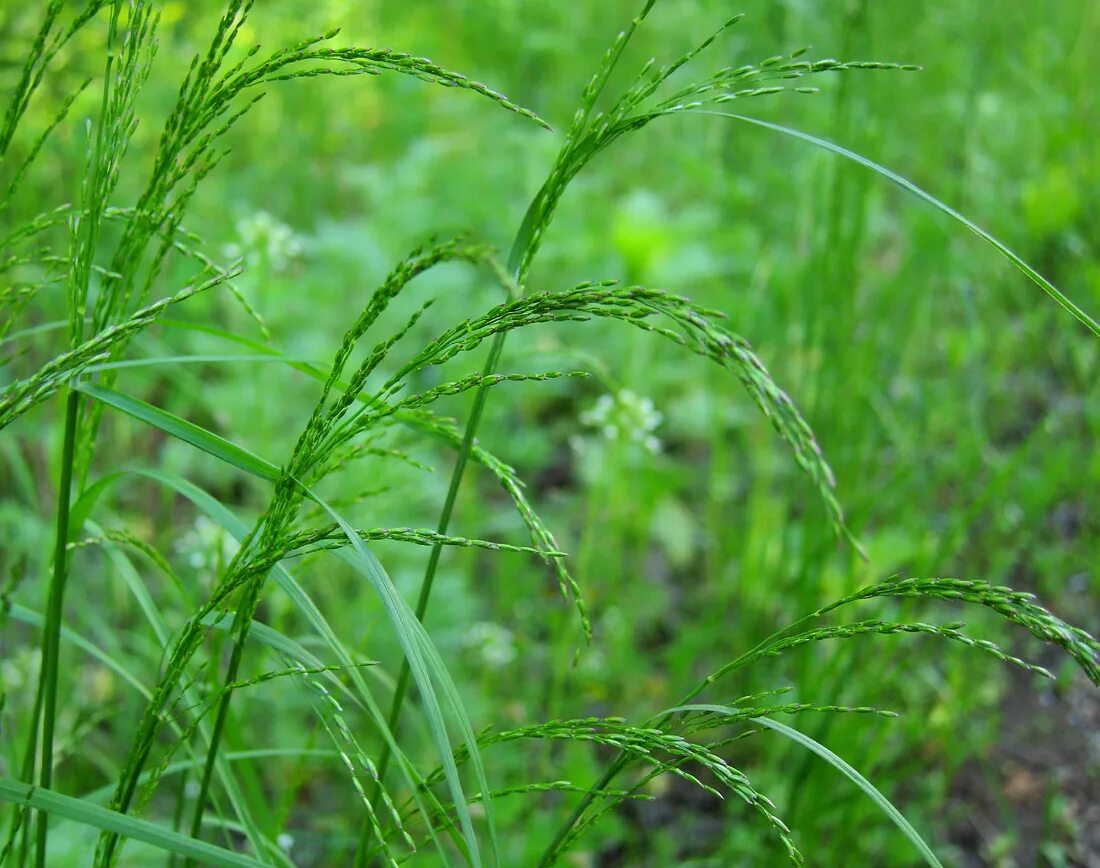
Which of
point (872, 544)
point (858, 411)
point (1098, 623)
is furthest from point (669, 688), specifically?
point (1098, 623)

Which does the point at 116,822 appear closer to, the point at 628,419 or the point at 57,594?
the point at 57,594

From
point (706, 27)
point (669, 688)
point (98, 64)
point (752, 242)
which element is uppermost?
point (706, 27)

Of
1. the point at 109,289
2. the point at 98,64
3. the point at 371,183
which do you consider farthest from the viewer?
the point at 371,183

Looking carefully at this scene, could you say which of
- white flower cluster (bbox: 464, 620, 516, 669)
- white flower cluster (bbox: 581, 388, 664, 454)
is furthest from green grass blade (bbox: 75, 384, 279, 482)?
→ white flower cluster (bbox: 464, 620, 516, 669)

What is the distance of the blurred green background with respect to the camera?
197 cm

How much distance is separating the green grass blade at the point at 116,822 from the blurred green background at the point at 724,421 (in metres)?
0.73

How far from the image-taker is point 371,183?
3.01 metres

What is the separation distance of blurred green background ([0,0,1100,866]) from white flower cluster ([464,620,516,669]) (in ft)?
0.04

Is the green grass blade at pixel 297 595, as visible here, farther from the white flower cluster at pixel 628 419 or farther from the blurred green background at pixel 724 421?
the white flower cluster at pixel 628 419

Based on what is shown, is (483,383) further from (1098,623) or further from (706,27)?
(706,27)

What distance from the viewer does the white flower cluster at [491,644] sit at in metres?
2.22

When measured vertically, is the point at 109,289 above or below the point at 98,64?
below

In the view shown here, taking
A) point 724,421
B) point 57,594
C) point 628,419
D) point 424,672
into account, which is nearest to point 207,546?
point 628,419

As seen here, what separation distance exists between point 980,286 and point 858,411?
1278 millimetres
